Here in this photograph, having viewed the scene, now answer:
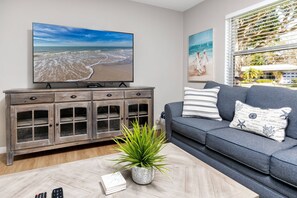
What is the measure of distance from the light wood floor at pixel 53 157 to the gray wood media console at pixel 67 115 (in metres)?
0.12

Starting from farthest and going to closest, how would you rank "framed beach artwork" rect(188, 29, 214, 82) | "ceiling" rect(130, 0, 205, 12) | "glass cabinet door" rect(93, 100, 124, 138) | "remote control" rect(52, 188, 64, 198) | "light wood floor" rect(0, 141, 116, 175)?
1. "ceiling" rect(130, 0, 205, 12)
2. "framed beach artwork" rect(188, 29, 214, 82)
3. "glass cabinet door" rect(93, 100, 124, 138)
4. "light wood floor" rect(0, 141, 116, 175)
5. "remote control" rect(52, 188, 64, 198)

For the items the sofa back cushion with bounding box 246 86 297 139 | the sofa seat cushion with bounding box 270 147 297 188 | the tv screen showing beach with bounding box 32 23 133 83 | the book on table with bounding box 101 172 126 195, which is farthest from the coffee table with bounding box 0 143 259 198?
the tv screen showing beach with bounding box 32 23 133 83

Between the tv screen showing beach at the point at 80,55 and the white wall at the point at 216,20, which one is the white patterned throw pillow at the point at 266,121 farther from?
the tv screen showing beach at the point at 80,55

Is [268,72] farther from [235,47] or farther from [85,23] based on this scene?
[85,23]

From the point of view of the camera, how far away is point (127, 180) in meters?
1.09

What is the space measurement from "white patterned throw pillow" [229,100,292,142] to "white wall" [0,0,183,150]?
187 cm

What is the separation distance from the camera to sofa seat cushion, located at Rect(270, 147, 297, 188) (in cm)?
117

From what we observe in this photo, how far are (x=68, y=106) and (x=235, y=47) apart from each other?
2441 millimetres

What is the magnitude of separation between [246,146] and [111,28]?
2539 mm

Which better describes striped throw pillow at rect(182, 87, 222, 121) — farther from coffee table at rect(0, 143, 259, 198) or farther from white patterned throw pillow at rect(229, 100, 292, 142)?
coffee table at rect(0, 143, 259, 198)

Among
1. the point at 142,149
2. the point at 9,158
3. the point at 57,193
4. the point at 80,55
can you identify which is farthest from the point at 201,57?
the point at 9,158

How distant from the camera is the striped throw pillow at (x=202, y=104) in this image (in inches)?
Result: 89.9

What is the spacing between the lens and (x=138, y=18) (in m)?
3.21

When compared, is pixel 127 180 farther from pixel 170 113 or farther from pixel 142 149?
pixel 170 113
